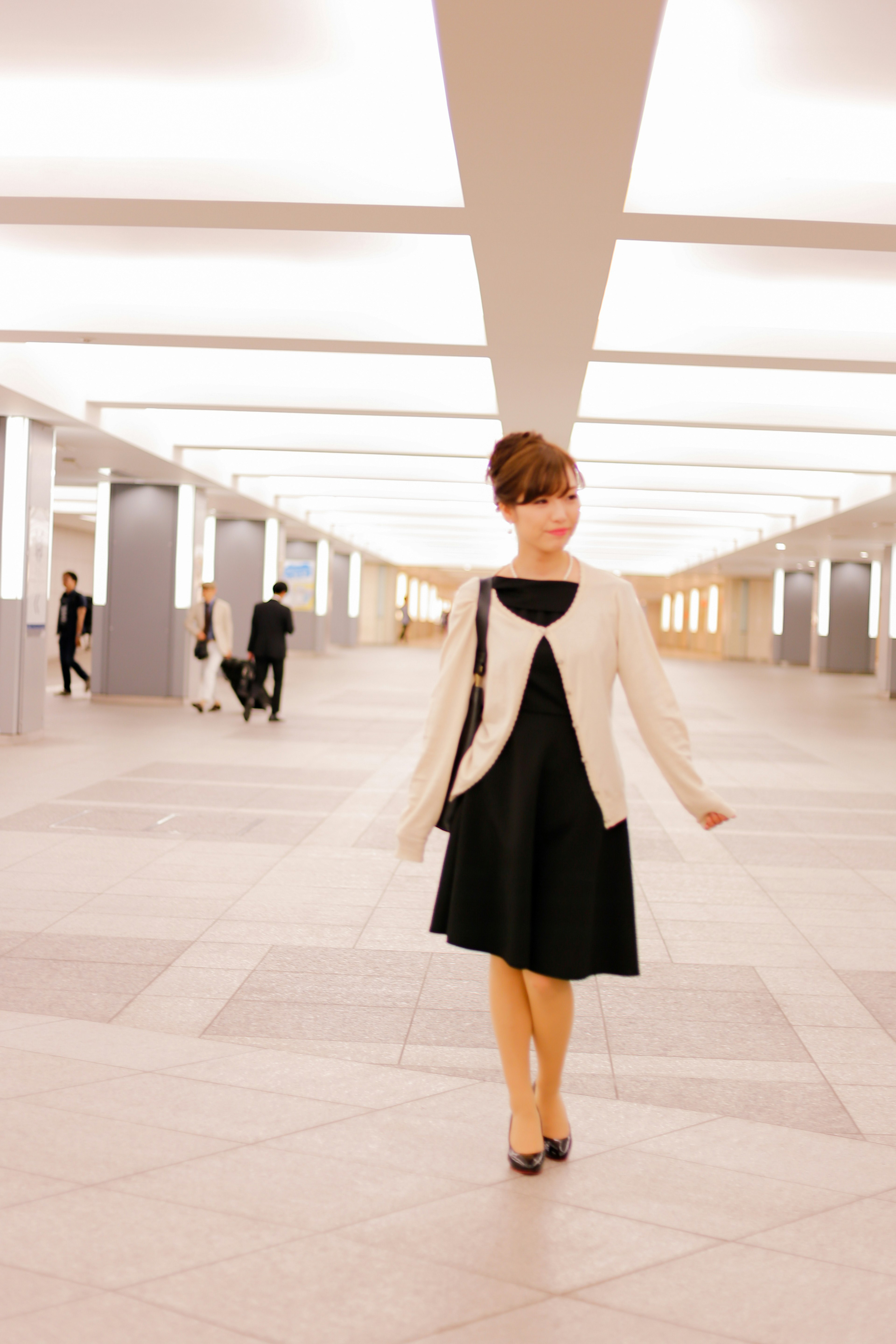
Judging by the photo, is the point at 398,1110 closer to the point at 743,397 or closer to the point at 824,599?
the point at 743,397

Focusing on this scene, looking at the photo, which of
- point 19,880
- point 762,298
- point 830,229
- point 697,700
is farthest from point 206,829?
point 697,700

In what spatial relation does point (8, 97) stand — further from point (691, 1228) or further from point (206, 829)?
point (691, 1228)

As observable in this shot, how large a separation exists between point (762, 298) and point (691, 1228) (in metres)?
10.1

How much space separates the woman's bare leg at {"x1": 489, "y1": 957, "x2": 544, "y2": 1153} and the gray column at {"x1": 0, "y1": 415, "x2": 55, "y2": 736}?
12.5m

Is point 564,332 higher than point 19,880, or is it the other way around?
point 564,332

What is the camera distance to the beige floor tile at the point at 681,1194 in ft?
10.6

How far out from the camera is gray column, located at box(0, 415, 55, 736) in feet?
48.3

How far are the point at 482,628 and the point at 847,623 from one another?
40850 mm

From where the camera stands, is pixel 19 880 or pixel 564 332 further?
pixel 564 332

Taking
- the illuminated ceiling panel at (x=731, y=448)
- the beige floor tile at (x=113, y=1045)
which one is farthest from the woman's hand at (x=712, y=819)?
the illuminated ceiling panel at (x=731, y=448)

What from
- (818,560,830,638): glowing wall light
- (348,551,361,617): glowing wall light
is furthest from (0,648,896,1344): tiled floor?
(348,551,361,617): glowing wall light

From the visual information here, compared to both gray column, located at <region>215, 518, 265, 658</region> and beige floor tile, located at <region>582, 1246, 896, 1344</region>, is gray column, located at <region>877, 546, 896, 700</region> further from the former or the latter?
beige floor tile, located at <region>582, 1246, 896, 1344</region>

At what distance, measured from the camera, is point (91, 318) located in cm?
1148

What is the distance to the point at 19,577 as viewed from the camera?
14.9 metres
